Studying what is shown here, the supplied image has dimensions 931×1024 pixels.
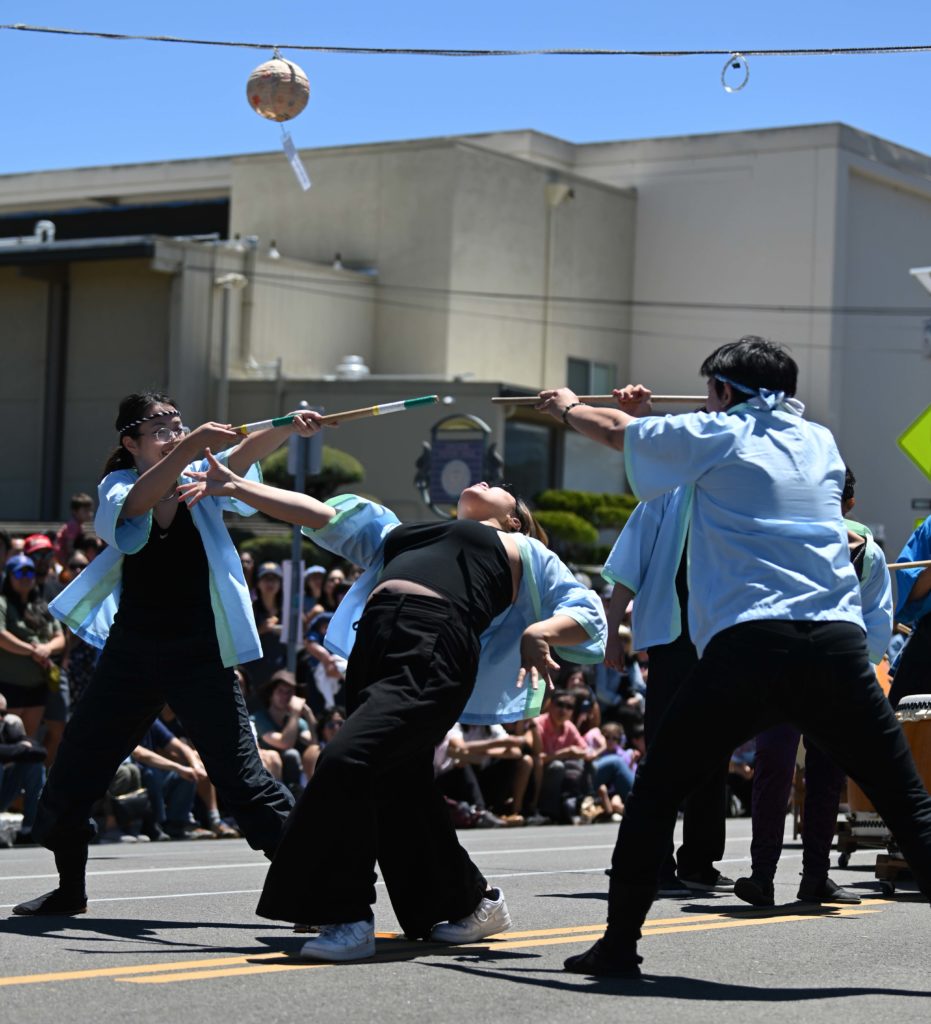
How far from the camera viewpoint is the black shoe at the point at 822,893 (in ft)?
28.2

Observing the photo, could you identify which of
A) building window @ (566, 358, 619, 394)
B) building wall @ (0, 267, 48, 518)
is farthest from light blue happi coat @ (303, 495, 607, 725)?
building window @ (566, 358, 619, 394)

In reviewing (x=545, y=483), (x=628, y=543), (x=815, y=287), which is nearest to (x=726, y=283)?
(x=815, y=287)

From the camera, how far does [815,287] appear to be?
43.1 meters

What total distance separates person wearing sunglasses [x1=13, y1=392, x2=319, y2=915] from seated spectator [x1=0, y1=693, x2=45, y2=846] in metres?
5.51

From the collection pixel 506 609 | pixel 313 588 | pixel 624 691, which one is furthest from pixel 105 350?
pixel 506 609

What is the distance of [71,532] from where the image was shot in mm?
17562

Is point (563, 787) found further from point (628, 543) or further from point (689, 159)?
point (689, 159)

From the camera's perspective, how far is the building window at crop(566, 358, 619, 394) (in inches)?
1714

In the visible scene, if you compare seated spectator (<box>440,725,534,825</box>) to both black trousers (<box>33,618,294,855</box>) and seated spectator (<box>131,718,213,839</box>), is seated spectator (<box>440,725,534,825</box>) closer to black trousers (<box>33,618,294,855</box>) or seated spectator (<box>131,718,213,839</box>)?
seated spectator (<box>131,718,213,839</box>)

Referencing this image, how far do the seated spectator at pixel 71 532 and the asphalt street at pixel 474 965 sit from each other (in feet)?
24.9

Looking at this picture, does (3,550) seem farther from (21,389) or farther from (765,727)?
(21,389)

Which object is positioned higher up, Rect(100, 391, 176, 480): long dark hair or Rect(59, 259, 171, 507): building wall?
Rect(59, 259, 171, 507): building wall

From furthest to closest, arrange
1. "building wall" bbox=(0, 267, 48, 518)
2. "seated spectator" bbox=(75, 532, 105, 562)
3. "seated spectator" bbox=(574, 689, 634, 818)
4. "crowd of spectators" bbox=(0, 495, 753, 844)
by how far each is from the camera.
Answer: "building wall" bbox=(0, 267, 48, 518)
"seated spectator" bbox=(574, 689, 634, 818)
"seated spectator" bbox=(75, 532, 105, 562)
"crowd of spectators" bbox=(0, 495, 753, 844)

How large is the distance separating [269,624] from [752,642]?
11.2 metres
